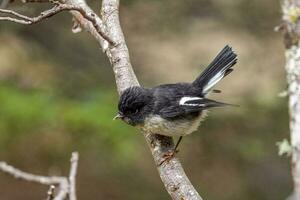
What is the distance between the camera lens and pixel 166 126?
13.1ft

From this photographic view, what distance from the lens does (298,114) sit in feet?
10.4

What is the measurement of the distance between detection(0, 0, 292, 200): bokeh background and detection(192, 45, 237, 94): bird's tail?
1.82 metres

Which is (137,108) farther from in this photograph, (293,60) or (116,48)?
(293,60)

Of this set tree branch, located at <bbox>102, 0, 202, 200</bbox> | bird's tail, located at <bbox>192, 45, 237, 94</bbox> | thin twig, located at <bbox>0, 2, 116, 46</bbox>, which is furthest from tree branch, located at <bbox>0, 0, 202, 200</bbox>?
bird's tail, located at <bbox>192, 45, 237, 94</bbox>

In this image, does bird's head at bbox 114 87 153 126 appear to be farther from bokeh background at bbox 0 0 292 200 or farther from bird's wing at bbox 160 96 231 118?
bokeh background at bbox 0 0 292 200

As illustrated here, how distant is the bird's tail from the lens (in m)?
4.32

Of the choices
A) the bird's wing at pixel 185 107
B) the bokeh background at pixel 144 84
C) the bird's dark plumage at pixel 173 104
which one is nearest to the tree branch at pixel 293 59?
the bird's dark plumage at pixel 173 104

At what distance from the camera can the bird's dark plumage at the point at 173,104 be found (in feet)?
13.1

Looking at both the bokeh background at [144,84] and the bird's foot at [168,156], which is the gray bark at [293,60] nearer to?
the bird's foot at [168,156]

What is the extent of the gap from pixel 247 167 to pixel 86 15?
5.01 metres

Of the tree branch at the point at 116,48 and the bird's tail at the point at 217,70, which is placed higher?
the tree branch at the point at 116,48

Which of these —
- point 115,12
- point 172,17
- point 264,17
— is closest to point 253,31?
point 264,17

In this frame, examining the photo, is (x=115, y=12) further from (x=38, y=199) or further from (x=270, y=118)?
(x=38, y=199)

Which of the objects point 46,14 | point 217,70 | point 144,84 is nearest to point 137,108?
point 217,70
